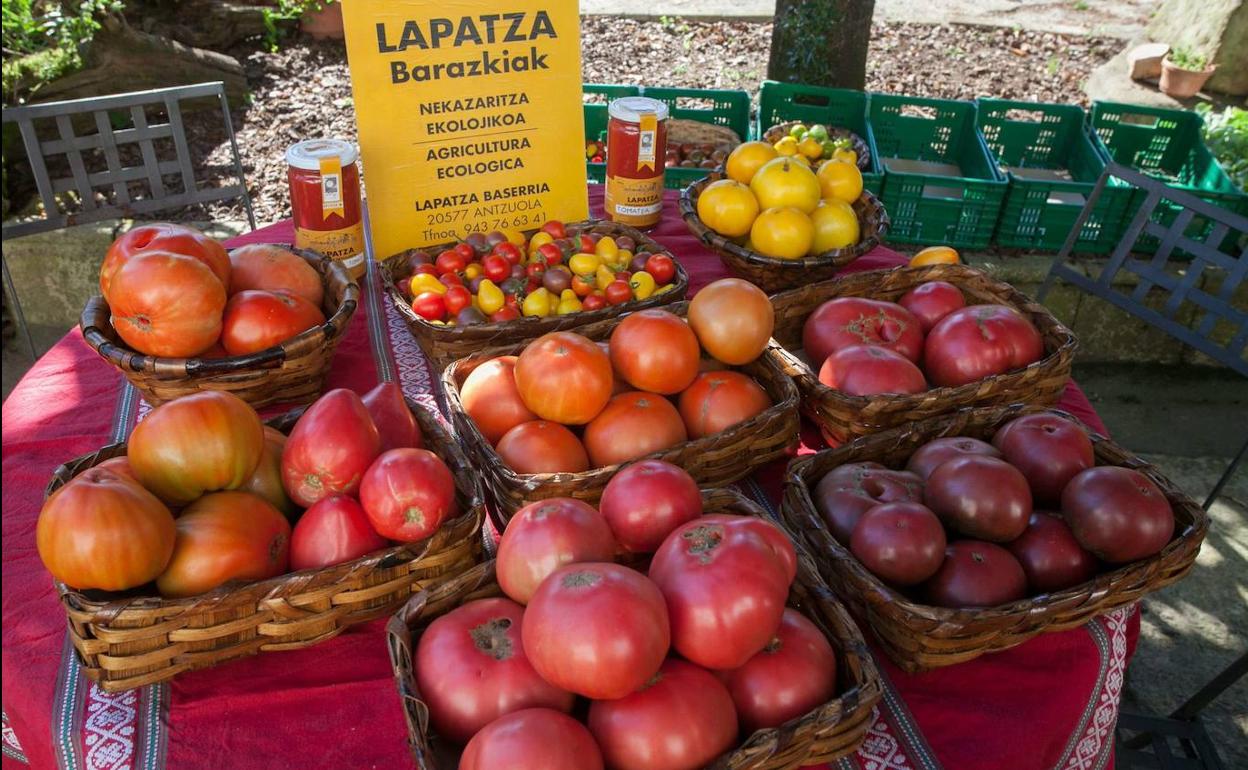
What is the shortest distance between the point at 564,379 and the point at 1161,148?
4.13 metres

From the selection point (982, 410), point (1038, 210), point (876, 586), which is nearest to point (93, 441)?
point (876, 586)

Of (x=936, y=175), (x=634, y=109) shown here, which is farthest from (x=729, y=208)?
(x=936, y=175)

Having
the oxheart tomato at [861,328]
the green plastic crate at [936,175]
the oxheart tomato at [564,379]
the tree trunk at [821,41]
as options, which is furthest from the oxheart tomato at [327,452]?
the tree trunk at [821,41]

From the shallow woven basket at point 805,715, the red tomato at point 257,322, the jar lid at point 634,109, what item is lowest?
the shallow woven basket at point 805,715

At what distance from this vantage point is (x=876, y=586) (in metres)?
1.22

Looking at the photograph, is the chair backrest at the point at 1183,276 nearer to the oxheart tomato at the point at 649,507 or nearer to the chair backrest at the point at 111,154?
the oxheart tomato at the point at 649,507

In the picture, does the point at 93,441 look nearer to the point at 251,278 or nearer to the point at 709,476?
the point at 251,278

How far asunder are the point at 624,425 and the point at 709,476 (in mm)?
185

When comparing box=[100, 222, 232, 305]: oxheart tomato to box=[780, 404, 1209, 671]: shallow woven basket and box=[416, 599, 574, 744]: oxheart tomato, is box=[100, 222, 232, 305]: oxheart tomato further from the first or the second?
box=[780, 404, 1209, 671]: shallow woven basket

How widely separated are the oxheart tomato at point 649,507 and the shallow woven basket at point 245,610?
0.23 metres

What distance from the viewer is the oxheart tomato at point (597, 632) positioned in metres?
0.94

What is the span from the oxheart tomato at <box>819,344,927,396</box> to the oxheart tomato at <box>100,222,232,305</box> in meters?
1.17

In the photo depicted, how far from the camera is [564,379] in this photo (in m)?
1.46

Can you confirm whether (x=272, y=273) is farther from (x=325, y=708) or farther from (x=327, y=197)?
(x=325, y=708)
